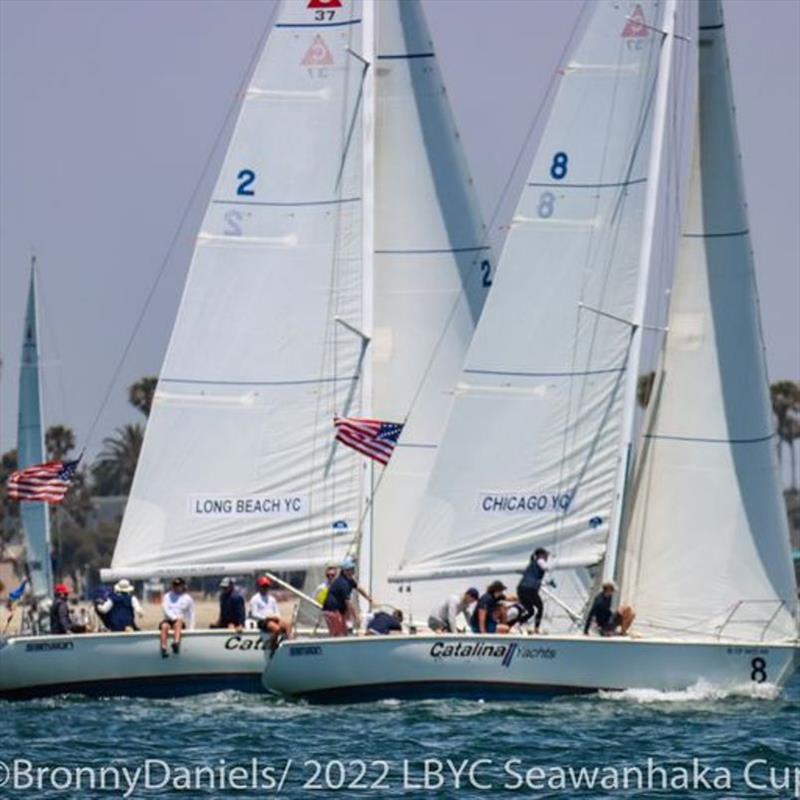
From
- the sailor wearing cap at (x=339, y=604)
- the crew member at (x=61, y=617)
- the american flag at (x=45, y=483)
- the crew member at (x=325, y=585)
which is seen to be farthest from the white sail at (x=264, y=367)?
the sailor wearing cap at (x=339, y=604)

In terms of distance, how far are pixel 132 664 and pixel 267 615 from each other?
189 centimetres

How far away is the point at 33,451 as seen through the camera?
192ft

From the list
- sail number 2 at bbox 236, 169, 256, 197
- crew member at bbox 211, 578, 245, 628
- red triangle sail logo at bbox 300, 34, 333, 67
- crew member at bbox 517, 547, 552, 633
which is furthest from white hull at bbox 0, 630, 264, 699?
red triangle sail logo at bbox 300, 34, 333, 67

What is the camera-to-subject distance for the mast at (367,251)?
42562 mm

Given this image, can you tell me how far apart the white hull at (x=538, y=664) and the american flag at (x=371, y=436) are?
4.54 m

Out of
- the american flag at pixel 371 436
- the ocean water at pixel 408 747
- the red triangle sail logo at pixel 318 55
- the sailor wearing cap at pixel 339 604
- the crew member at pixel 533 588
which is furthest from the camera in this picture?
the red triangle sail logo at pixel 318 55

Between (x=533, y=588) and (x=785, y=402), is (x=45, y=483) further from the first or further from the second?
(x=785, y=402)

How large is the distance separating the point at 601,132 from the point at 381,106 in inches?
201

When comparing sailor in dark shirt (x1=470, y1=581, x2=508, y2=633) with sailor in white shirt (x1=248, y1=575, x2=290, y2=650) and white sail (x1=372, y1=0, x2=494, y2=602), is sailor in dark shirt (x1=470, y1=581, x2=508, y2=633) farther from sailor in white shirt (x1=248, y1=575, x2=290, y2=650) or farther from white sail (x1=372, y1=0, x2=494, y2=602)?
white sail (x1=372, y1=0, x2=494, y2=602)

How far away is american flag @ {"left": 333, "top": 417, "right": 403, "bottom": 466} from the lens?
1634 inches

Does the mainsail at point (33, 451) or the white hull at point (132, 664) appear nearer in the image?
the white hull at point (132, 664)

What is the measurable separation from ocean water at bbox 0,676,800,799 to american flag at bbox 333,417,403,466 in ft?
13.3

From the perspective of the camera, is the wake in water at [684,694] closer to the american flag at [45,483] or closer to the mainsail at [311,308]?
the mainsail at [311,308]

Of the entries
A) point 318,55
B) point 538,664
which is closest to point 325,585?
point 538,664
